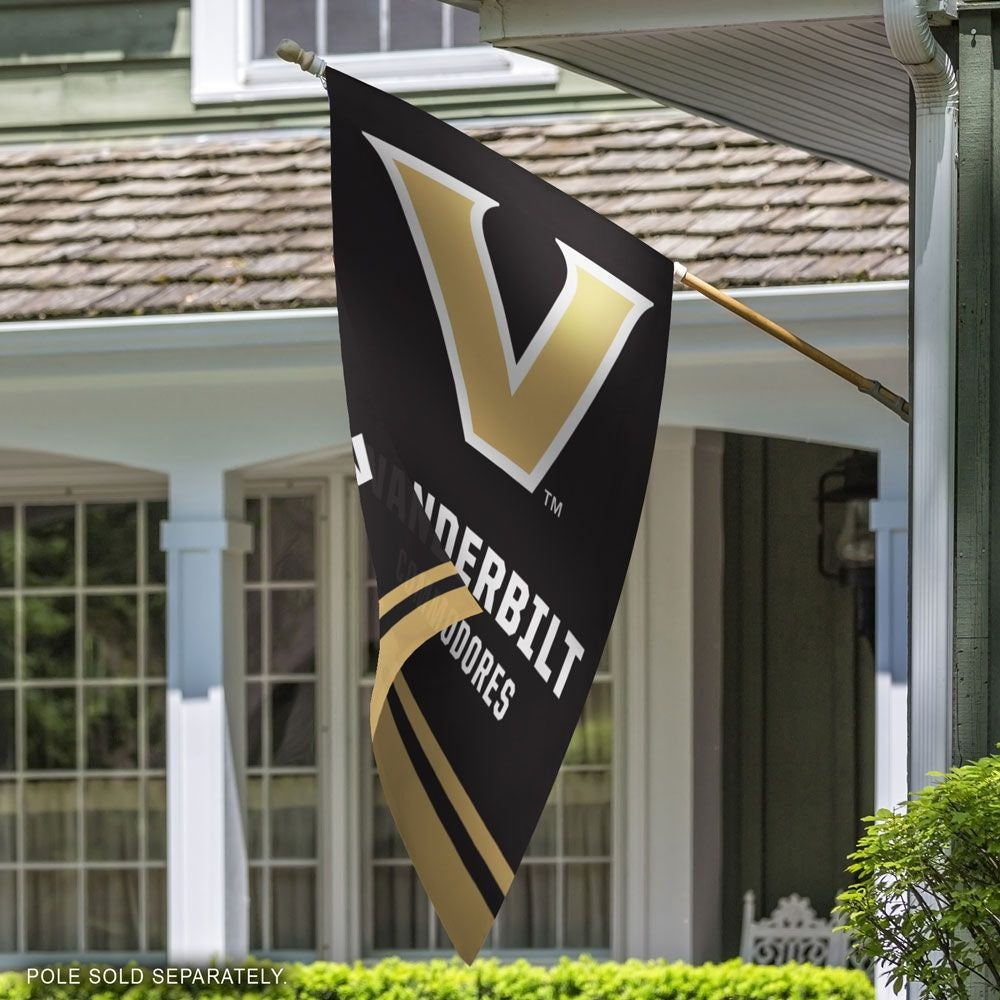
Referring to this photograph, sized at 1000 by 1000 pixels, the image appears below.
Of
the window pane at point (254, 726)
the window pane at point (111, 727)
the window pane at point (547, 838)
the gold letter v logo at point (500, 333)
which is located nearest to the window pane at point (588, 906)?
the window pane at point (547, 838)

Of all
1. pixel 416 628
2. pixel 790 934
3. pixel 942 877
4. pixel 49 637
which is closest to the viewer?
pixel 942 877

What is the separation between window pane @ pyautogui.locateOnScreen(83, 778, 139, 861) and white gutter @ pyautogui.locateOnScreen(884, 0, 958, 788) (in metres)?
5.64

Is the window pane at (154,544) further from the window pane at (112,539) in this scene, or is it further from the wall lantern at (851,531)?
the wall lantern at (851,531)

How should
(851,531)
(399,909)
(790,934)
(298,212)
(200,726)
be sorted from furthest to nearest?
(399,909), (851,531), (790,934), (298,212), (200,726)

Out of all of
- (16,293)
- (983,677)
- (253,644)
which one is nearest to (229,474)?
(16,293)

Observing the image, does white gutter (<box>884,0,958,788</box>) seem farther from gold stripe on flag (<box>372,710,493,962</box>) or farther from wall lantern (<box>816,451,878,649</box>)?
wall lantern (<box>816,451,878,649</box>)

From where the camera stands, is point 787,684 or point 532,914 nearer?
point 532,914

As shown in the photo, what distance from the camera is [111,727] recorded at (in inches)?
351

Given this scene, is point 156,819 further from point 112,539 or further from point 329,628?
point 112,539

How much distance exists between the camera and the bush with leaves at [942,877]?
11.3 feet

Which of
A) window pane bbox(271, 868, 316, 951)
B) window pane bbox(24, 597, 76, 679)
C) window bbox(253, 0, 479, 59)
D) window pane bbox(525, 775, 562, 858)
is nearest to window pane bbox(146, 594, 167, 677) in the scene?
window pane bbox(24, 597, 76, 679)

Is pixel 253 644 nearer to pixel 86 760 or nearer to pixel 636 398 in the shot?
pixel 86 760

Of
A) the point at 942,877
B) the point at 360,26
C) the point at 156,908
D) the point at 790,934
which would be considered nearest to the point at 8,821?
the point at 156,908

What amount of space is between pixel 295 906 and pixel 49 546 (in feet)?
7.05
